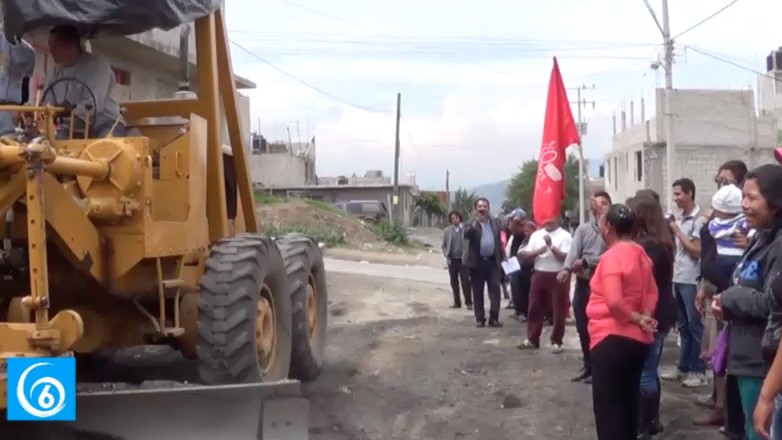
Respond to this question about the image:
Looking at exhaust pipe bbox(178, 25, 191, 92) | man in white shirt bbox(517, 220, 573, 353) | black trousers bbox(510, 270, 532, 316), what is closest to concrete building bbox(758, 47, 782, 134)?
black trousers bbox(510, 270, 532, 316)

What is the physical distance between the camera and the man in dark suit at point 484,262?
13.5m

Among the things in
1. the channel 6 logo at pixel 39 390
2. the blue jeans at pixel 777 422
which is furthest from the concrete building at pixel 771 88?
the channel 6 logo at pixel 39 390

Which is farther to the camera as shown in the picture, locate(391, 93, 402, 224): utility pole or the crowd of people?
locate(391, 93, 402, 224): utility pole

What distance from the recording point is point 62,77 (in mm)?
6543

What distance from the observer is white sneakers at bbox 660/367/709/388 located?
8.96 m

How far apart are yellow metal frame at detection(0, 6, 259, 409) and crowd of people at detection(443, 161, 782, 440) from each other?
2.62 m

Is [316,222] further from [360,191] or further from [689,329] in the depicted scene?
[360,191]

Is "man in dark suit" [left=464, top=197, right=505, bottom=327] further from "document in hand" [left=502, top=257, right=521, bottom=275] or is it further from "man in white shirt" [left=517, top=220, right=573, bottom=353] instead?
"man in white shirt" [left=517, top=220, right=573, bottom=353]

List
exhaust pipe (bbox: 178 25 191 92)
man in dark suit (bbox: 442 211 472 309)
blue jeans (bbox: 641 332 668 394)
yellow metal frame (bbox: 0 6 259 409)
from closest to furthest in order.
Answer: yellow metal frame (bbox: 0 6 259 409)
blue jeans (bbox: 641 332 668 394)
exhaust pipe (bbox: 178 25 191 92)
man in dark suit (bbox: 442 211 472 309)

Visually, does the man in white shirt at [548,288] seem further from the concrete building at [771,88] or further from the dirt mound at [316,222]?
the concrete building at [771,88]

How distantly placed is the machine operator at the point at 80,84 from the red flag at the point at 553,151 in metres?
5.93

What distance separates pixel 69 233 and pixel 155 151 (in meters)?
1.37

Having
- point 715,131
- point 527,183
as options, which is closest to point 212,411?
point 715,131

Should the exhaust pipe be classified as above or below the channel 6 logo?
above
